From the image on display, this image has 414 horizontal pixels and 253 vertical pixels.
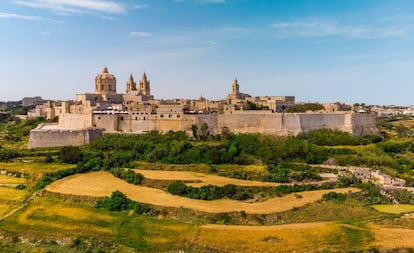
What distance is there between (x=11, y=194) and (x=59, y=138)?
10603 millimetres

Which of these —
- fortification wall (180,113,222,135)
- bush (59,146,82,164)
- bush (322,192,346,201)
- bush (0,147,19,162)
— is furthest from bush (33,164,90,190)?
bush (322,192,346,201)

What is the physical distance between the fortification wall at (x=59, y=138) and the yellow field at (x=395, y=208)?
20.4 metres

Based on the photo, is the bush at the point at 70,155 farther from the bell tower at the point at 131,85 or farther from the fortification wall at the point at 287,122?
the bell tower at the point at 131,85

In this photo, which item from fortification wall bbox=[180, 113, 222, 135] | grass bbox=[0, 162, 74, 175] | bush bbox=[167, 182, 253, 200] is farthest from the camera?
fortification wall bbox=[180, 113, 222, 135]

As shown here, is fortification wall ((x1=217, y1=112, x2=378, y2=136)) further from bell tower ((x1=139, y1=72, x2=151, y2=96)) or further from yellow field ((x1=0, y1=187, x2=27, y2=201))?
bell tower ((x1=139, y1=72, x2=151, y2=96))

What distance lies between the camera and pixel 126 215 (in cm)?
2105

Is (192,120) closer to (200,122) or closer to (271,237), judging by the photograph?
(200,122)

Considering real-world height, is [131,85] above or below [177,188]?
above

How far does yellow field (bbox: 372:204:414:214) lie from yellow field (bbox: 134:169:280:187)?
5.28 m

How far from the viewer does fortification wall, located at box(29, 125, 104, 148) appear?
112ft

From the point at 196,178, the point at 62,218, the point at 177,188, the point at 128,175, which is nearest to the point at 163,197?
the point at 177,188

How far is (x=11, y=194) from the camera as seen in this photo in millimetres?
24219

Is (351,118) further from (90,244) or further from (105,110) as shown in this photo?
(90,244)

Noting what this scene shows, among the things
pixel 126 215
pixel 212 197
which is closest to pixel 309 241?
pixel 212 197
